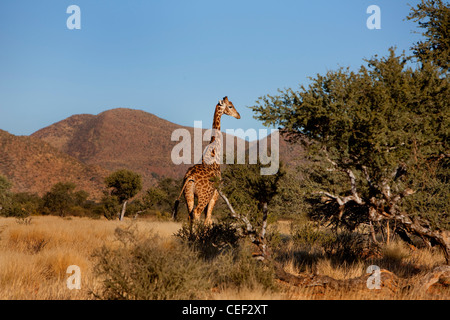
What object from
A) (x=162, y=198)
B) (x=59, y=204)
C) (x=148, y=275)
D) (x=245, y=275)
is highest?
(x=148, y=275)

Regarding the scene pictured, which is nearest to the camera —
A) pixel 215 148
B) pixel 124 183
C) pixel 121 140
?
pixel 215 148

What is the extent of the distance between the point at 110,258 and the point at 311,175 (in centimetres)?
672

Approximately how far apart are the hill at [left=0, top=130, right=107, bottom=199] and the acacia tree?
59.9 metres

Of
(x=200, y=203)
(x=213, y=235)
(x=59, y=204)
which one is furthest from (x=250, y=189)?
(x=59, y=204)

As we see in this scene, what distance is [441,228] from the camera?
29.5 ft

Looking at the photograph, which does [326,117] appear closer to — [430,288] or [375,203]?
[375,203]

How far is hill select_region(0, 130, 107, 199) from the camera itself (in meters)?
64.8

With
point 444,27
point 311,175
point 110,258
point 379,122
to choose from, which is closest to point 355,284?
point 379,122

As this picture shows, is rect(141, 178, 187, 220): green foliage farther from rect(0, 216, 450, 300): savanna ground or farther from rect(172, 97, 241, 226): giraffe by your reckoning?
rect(0, 216, 450, 300): savanna ground

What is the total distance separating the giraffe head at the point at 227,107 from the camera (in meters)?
13.9

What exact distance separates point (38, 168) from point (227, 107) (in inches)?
2497

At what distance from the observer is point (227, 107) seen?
1392cm

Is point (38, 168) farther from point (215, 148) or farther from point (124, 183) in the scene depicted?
point (215, 148)

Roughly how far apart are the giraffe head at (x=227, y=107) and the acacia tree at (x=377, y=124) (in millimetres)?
5084
